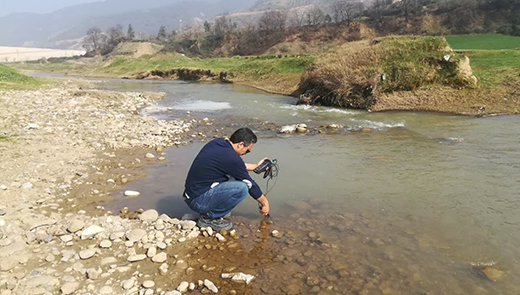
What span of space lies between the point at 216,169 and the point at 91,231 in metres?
2.04

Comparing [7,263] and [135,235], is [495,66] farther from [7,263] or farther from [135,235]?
[7,263]

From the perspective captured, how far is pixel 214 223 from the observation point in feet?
18.3

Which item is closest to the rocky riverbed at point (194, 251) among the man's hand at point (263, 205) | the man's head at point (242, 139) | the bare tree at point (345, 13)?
the man's hand at point (263, 205)

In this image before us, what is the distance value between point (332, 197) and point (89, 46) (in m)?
177

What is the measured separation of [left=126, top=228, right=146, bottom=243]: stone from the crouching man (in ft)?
2.91

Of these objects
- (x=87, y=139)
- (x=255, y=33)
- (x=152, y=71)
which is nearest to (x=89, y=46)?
(x=255, y=33)

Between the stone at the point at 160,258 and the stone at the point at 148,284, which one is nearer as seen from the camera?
the stone at the point at 148,284

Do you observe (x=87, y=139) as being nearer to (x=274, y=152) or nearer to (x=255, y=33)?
(x=274, y=152)

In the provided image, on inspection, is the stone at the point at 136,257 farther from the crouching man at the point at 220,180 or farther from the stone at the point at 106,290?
the crouching man at the point at 220,180

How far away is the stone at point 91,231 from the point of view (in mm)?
5070

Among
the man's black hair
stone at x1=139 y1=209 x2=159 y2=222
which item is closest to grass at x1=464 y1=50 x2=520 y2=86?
the man's black hair

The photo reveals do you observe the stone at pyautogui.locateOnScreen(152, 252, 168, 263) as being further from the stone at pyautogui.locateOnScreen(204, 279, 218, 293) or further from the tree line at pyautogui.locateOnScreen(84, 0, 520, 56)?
the tree line at pyautogui.locateOnScreen(84, 0, 520, 56)

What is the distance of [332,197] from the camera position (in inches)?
276

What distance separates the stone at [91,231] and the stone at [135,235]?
45 centimetres
